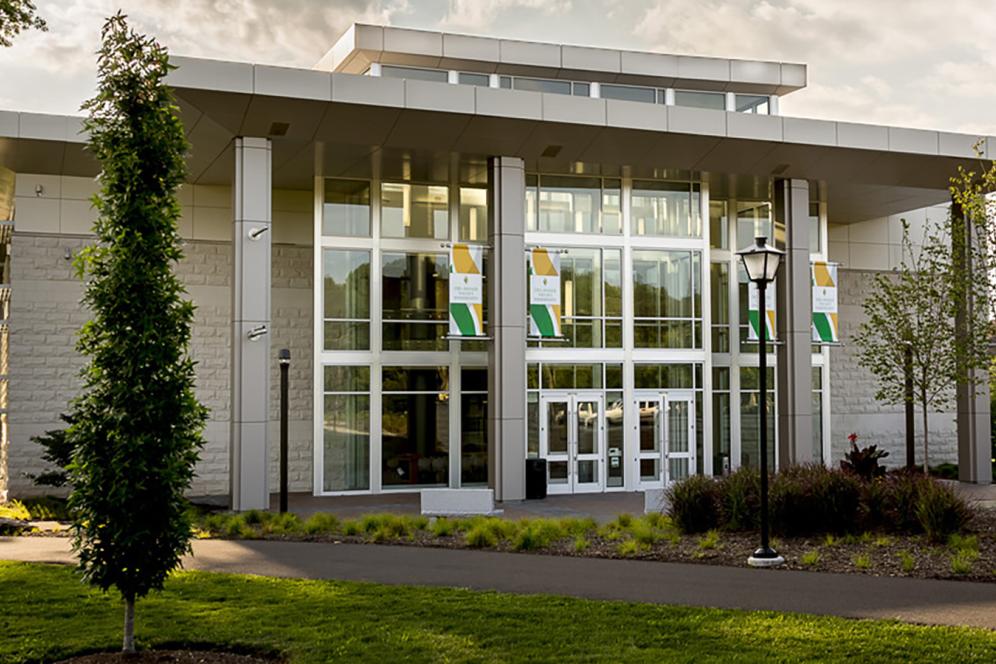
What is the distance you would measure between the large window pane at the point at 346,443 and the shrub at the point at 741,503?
10.0 metres

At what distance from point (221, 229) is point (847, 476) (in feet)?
50.0

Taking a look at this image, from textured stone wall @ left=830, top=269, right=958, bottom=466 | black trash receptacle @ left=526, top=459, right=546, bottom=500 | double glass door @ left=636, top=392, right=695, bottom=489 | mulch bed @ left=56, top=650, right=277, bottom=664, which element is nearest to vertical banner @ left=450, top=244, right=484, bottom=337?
black trash receptacle @ left=526, top=459, right=546, bottom=500

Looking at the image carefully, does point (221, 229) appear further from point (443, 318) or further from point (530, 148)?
point (530, 148)

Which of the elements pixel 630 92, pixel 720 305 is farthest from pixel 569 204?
pixel 720 305

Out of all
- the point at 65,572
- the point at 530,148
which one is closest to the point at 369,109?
the point at 530,148

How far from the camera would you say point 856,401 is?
1190 inches

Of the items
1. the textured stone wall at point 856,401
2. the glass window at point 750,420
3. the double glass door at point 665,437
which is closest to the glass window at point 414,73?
the double glass door at point 665,437

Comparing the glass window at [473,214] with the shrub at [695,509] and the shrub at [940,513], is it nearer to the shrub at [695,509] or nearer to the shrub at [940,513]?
the shrub at [695,509]

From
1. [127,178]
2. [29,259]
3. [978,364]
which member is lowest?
[978,364]

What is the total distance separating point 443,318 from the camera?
2422cm

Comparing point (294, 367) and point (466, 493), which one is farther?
point (294, 367)

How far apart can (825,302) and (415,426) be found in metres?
10.7

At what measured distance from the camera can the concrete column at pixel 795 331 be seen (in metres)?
24.8

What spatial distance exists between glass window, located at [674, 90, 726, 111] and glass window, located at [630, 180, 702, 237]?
2.88m
